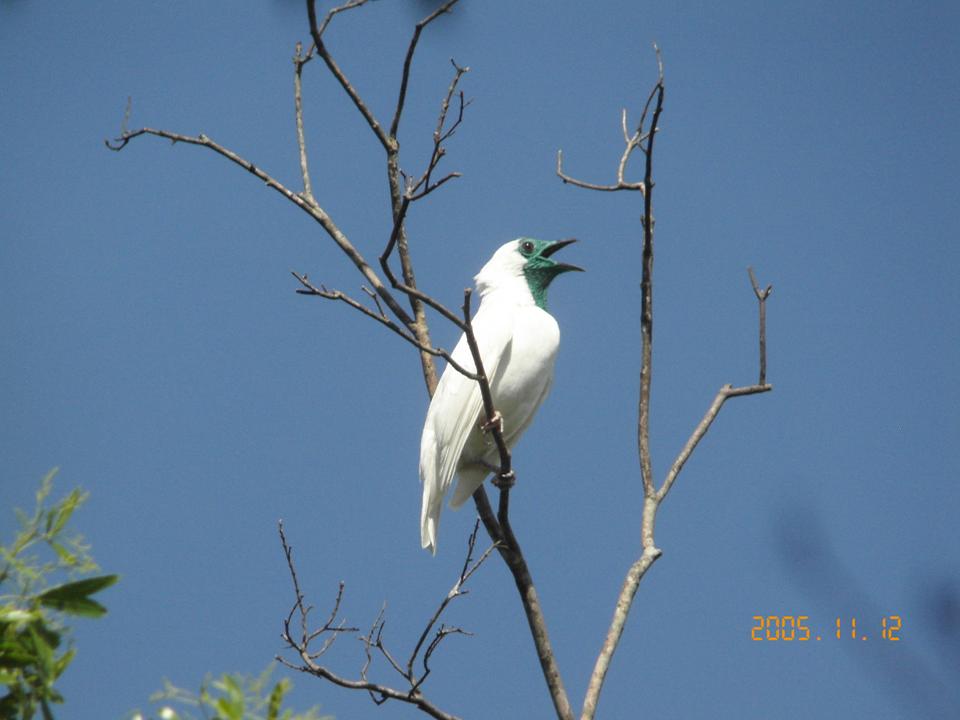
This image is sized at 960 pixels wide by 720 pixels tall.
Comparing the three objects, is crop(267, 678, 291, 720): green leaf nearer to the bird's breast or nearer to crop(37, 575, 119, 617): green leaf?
crop(37, 575, 119, 617): green leaf

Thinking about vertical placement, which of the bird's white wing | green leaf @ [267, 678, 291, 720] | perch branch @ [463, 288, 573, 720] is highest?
the bird's white wing

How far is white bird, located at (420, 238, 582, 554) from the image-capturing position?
5094mm

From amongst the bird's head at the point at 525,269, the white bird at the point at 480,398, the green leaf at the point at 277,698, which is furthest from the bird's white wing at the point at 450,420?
the green leaf at the point at 277,698

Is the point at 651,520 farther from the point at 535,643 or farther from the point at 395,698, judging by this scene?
the point at 395,698

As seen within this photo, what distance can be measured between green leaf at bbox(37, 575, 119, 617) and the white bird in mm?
3341

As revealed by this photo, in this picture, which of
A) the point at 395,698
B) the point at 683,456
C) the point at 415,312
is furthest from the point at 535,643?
the point at 415,312

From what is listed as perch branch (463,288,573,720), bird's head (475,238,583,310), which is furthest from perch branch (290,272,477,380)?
bird's head (475,238,583,310)

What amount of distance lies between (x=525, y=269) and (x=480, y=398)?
1.25 m

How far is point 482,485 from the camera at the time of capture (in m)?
5.23

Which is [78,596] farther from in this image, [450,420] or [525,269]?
[525,269]

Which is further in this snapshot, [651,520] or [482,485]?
[482,485]

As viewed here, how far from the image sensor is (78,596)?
1718 millimetres

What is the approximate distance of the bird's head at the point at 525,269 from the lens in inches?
235

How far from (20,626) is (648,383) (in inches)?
116
